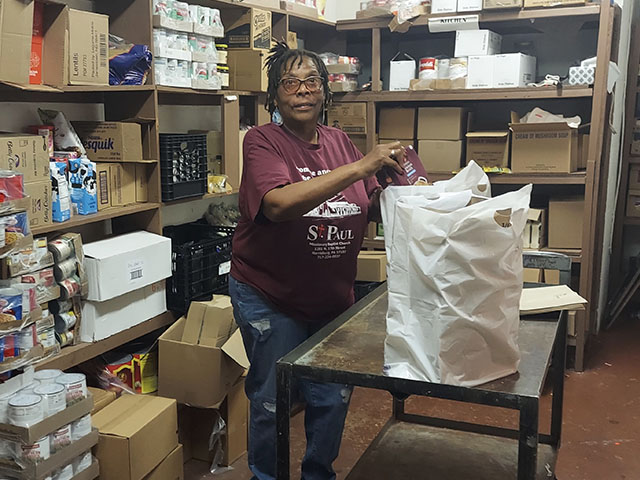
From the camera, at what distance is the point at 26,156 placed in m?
2.27

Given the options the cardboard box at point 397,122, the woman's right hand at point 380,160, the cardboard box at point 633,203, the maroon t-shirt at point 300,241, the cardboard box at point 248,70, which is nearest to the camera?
the woman's right hand at point 380,160

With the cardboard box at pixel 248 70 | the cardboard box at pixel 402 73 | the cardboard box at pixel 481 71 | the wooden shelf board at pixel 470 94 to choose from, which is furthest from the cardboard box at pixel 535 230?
the cardboard box at pixel 248 70

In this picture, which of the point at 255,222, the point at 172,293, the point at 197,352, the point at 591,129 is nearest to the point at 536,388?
the point at 255,222

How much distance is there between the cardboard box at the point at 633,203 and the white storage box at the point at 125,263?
321 cm

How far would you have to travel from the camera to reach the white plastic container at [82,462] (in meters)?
2.19

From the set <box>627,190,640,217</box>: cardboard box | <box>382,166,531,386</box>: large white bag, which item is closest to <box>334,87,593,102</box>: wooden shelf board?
<box>627,190,640,217</box>: cardboard box

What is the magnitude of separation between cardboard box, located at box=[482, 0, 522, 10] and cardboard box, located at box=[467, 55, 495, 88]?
252 mm

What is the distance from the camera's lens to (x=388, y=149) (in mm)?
1761

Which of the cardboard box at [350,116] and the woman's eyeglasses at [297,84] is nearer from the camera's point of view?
the woman's eyeglasses at [297,84]

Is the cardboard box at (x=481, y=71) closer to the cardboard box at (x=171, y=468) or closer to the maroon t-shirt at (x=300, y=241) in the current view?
the maroon t-shirt at (x=300, y=241)

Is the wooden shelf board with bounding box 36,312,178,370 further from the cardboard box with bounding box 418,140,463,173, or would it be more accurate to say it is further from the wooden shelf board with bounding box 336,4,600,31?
the wooden shelf board with bounding box 336,4,600,31

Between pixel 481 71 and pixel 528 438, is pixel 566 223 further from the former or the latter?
pixel 528 438

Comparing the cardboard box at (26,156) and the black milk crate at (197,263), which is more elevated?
the cardboard box at (26,156)

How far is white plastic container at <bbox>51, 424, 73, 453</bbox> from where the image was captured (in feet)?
6.86
